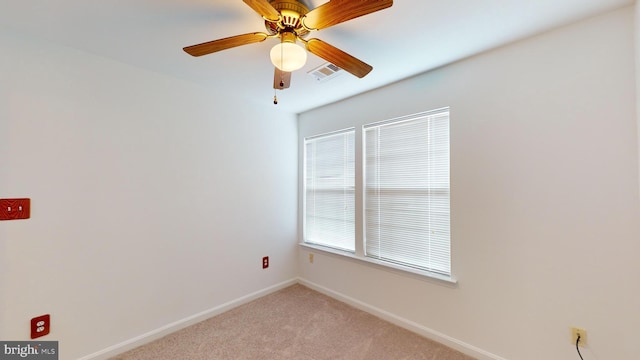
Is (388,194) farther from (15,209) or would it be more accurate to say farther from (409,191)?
(15,209)

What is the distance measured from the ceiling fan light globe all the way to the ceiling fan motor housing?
122 mm

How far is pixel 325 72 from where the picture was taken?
7.30 feet

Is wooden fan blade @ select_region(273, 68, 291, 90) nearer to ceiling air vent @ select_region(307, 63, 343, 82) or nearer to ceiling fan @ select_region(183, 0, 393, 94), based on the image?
ceiling fan @ select_region(183, 0, 393, 94)

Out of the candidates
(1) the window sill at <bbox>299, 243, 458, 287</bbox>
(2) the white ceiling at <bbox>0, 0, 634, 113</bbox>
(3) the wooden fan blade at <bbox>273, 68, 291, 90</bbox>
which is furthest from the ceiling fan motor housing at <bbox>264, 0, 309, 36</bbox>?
(1) the window sill at <bbox>299, 243, 458, 287</bbox>

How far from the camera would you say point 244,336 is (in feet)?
7.35

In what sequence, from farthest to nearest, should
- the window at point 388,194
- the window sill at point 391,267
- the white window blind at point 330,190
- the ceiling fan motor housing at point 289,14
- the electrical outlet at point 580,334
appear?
the white window blind at point 330,190, the window at point 388,194, the window sill at point 391,267, the electrical outlet at point 580,334, the ceiling fan motor housing at point 289,14

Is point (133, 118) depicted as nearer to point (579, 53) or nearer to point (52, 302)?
point (52, 302)

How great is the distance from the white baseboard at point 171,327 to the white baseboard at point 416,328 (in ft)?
2.60

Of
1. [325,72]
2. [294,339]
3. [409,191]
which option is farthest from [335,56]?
[294,339]

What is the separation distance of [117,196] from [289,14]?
192cm

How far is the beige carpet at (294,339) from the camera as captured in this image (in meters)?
2.00

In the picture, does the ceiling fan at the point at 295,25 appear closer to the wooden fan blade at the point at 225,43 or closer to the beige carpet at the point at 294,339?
the wooden fan blade at the point at 225,43

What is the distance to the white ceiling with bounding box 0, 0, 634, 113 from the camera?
1.43 meters

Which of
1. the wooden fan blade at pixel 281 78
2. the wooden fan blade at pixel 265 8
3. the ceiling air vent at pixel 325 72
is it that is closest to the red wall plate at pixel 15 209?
the wooden fan blade at pixel 281 78
